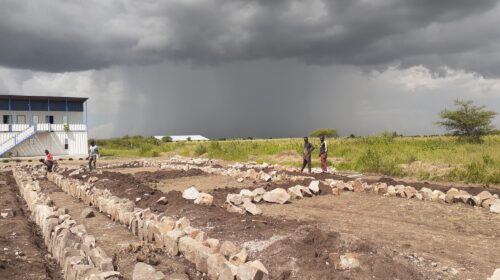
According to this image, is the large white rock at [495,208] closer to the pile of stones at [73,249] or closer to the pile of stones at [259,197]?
the pile of stones at [259,197]

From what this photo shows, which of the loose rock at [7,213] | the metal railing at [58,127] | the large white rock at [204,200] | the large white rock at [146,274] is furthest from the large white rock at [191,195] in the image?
the metal railing at [58,127]

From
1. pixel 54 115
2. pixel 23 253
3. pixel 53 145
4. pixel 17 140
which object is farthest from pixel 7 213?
pixel 54 115

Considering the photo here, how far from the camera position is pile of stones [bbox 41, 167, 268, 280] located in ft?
18.8

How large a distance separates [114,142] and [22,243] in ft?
229

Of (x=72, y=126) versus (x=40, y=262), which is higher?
(x=72, y=126)

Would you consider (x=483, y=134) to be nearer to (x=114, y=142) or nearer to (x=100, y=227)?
(x=100, y=227)

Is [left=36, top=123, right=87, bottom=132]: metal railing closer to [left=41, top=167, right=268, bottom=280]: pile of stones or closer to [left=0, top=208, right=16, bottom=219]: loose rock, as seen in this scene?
[left=0, top=208, right=16, bottom=219]: loose rock

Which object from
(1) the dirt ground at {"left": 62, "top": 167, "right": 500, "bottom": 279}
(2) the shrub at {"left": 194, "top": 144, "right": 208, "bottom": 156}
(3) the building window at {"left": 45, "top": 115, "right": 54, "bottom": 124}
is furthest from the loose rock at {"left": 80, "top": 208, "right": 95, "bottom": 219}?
(3) the building window at {"left": 45, "top": 115, "right": 54, "bottom": 124}

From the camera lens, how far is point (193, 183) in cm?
1922

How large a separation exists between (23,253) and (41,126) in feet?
135

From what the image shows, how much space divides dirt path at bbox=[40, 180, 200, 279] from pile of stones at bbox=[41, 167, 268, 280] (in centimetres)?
15

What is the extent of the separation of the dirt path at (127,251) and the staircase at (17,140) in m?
35.8

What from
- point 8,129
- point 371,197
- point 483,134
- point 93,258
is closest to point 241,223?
point 93,258

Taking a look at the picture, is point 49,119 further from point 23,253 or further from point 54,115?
point 23,253
